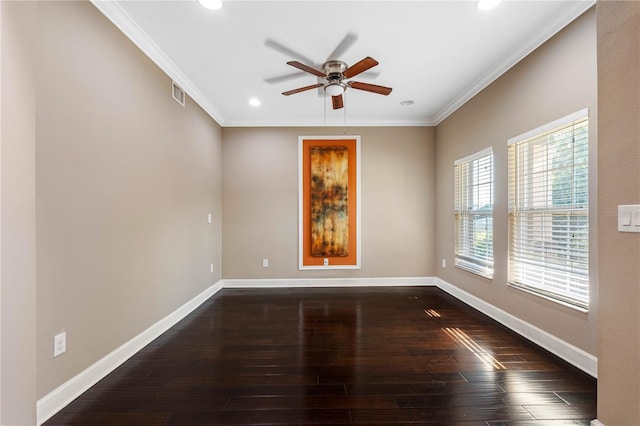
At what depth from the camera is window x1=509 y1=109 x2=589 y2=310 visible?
2102mm

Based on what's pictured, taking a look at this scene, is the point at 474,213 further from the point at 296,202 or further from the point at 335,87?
the point at 296,202

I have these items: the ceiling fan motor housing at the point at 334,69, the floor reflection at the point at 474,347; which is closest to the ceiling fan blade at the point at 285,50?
the ceiling fan motor housing at the point at 334,69

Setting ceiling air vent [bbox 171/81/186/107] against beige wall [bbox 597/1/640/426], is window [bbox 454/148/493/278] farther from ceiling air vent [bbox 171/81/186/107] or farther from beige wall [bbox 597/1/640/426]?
ceiling air vent [bbox 171/81/186/107]

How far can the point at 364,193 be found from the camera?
4.70 metres

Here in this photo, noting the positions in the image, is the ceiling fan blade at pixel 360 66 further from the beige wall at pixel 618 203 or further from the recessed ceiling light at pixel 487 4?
the beige wall at pixel 618 203

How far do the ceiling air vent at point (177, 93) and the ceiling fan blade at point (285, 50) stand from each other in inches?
47.5

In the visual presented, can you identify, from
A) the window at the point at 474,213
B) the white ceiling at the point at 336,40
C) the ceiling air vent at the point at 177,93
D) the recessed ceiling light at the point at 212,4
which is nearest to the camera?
the recessed ceiling light at the point at 212,4

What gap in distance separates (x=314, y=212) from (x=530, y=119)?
9.94 feet

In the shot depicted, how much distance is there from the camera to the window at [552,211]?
210cm

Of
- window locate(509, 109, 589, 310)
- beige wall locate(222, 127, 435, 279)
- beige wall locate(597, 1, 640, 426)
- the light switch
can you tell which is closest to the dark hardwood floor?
beige wall locate(597, 1, 640, 426)

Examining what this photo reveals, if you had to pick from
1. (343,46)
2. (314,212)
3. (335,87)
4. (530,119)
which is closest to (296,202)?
(314,212)

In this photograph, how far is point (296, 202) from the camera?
4684mm

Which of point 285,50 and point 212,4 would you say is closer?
point 212,4

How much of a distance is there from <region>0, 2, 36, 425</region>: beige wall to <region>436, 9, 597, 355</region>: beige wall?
130 inches
